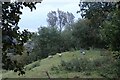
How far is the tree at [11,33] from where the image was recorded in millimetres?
1357

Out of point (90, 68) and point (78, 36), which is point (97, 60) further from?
point (78, 36)

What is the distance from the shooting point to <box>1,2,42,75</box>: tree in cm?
136

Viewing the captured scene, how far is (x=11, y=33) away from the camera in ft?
4.54

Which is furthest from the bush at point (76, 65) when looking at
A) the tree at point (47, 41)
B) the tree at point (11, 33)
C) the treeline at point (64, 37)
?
the tree at point (11, 33)

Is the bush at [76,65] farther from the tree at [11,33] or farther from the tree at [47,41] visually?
the tree at [11,33]

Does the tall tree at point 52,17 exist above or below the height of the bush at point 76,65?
above

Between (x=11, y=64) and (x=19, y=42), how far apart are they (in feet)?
0.34

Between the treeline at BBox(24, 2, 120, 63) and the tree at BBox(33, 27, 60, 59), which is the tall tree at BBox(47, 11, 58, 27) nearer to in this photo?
the treeline at BBox(24, 2, 120, 63)

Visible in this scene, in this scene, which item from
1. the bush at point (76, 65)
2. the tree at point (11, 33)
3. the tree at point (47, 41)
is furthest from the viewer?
the tree at point (47, 41)

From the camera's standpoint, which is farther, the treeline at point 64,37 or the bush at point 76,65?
the treeline at point 64,37

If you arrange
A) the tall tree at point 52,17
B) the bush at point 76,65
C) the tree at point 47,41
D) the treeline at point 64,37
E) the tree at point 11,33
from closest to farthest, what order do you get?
the tree at point 11,33 < the bush at point 76,65 < the tall tree at point 52,17 < the treeline at point 64,37 < the tree at point 47,41

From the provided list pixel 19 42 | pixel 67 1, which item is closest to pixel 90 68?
pixel 67 1

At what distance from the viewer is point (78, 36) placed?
1034cm

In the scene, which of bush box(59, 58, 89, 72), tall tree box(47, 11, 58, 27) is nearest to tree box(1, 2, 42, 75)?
bush box(59, 58, 89, 72)
